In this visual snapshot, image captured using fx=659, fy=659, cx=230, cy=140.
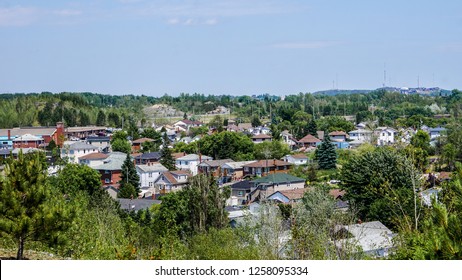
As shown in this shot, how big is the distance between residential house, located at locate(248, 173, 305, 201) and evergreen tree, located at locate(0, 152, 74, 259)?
10.2m

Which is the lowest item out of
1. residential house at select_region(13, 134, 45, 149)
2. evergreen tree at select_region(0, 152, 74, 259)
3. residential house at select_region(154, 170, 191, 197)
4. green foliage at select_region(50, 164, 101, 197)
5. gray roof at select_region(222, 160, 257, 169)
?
residential house at select_region(154, 170, 191, 197)

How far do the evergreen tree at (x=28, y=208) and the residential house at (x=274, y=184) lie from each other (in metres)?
10.2

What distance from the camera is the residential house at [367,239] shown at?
560cm

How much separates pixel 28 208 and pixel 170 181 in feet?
42.7

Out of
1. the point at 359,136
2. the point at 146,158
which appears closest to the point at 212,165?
the point at 146,158

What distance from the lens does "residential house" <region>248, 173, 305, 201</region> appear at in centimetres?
1465

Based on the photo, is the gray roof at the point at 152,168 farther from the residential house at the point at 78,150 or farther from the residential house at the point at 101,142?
the residential house at the point at 101,142

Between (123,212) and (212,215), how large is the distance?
8.38 feet

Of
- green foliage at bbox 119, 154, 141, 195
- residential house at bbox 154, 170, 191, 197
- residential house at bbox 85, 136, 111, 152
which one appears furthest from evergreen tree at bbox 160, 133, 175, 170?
residential house at bbox 85, 136, 111, 152

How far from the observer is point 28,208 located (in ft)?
13.7

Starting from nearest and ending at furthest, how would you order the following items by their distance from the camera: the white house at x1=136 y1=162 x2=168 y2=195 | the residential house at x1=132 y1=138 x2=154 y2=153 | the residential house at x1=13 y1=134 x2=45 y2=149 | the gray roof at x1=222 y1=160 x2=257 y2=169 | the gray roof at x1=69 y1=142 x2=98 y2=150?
the white house at x1=136 y1=162 x2=168 y2=195 < the gray roof at x1=222 y1=160 x2=257 y2=169 < the gray roof at x1=69 y1=142 x2=98 y2=150 < the residential house at x1=13 y1=134 x2=45 y2=149 < the residential house at x1=132 y1=138 x2=154 y2=153

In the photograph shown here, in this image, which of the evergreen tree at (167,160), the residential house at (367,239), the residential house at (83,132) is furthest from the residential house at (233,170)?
the residential house at (83,132)

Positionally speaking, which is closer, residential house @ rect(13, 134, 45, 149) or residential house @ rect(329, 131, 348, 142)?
residential house @ rect(13, 134, 45, 149)

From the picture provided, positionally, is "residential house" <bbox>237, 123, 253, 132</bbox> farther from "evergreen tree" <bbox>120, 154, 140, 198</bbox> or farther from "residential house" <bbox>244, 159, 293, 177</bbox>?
"evergreen tree" <bbox>120, 154, 140, 198</bbox>
